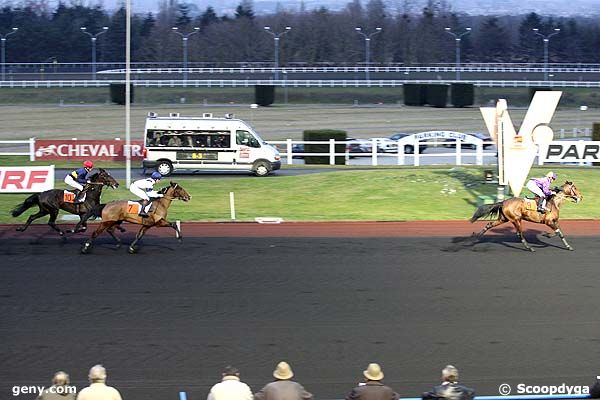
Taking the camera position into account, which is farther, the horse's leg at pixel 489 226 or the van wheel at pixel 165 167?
the van wheel at pixel 165 167

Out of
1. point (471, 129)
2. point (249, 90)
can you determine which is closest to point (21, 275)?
point (471, 129)

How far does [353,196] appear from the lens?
1079 inches

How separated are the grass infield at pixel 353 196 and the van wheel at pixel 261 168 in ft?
5.31

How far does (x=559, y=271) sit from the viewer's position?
58.3 ft

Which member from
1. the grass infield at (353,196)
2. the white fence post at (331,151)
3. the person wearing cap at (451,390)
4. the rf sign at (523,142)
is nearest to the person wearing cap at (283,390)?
the person wearing cap at (451,390)

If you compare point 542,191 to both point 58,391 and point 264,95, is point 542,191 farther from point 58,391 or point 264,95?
point 264,95

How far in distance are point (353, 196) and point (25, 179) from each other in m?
9.25

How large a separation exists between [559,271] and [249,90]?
214 feet

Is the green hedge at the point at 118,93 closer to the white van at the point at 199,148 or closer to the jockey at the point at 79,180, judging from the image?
the white van at the point at 199,148

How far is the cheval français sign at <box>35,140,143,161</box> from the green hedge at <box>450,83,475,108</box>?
1610 inches

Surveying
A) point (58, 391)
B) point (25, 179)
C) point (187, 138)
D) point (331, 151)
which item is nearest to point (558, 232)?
point (58, 391)

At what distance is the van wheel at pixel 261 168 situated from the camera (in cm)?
3372
